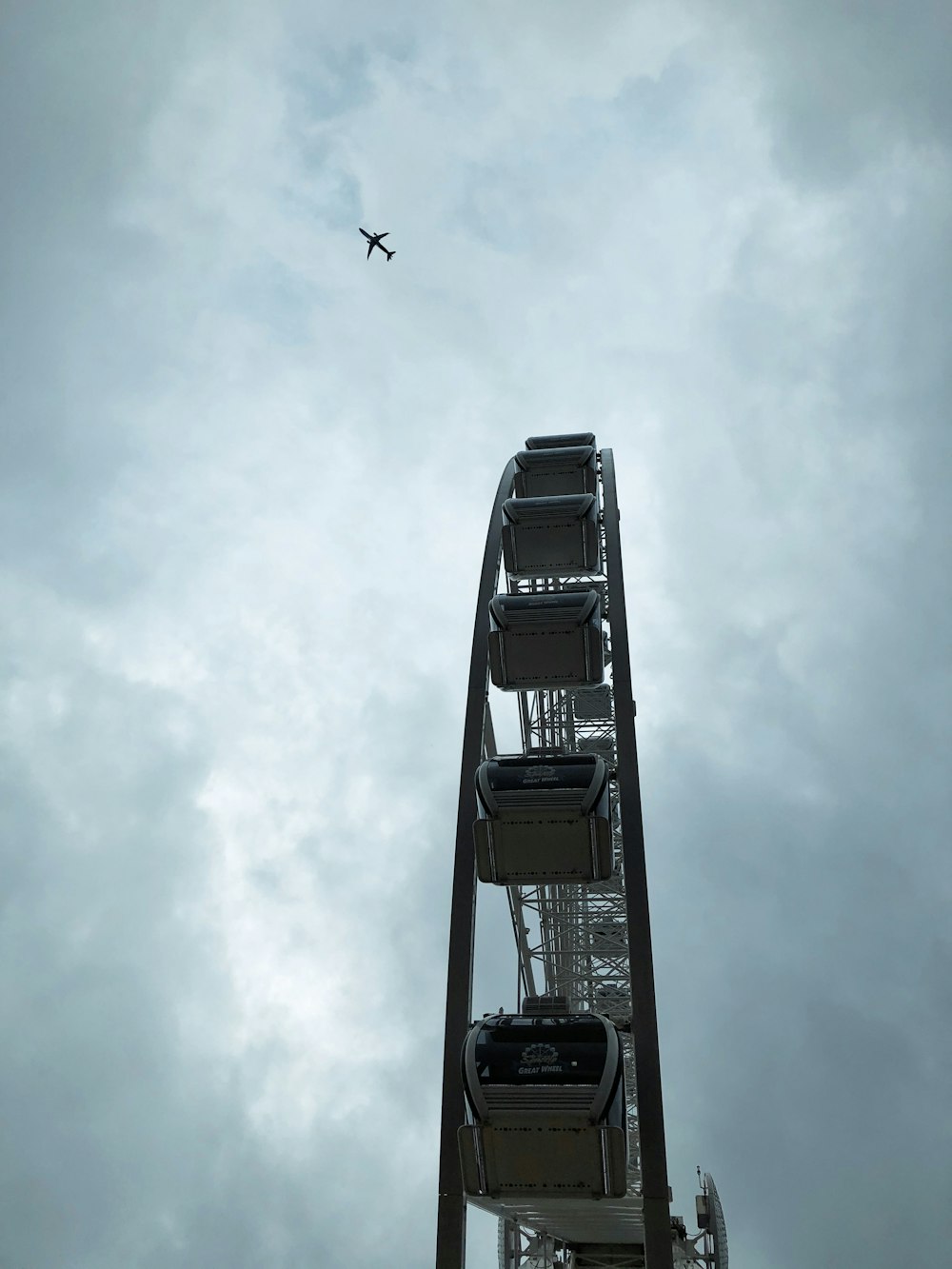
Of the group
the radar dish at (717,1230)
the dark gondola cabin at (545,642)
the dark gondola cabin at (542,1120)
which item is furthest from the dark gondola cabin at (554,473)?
the radar dish at (717,1230)

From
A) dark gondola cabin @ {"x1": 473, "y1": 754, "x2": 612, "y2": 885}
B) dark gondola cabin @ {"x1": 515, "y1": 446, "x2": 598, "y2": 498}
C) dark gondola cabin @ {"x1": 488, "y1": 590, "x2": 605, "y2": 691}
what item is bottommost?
dark gondola cabin @ {"x1": 473, "y1": 754, "x2": 612, "y2": 885}

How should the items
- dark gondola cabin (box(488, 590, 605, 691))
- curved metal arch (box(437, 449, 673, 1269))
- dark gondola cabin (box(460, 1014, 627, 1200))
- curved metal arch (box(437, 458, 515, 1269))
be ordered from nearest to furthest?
curved metal arch (box(437, 449, 673, 1269)) → curved metal arch (box(437, 458, 515, 1269)) → dark gondola cabin (box(460, 1014, 627, 1200)) → dark gondola cabin (box(488, 590, 605, 691))

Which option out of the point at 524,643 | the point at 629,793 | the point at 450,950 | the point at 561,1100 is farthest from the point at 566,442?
the point at 561,1100

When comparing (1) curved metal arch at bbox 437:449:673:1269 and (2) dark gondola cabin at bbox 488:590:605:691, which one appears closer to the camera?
(1) curved metal arch at bbox 437:449:673:1269

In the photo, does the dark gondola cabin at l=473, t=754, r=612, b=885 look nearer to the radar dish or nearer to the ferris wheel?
the ferris wheel

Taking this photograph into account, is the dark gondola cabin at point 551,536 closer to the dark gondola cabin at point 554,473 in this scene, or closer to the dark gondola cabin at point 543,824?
the dark gondola cabin at point 554,473

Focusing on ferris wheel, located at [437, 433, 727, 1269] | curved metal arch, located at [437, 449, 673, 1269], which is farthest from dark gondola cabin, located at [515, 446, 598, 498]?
curved metal arch, located at [437, 449, 673, 1269]
